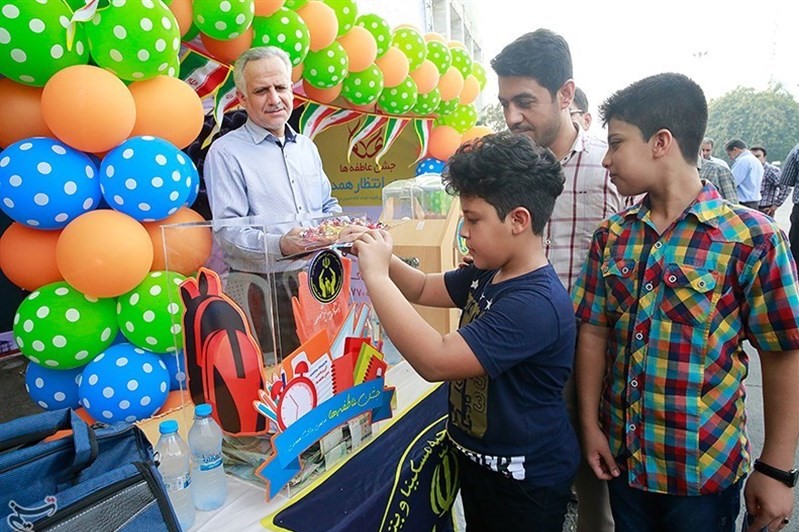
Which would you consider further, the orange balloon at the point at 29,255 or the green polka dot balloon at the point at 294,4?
the green polka dot balloon at the point at 294,4

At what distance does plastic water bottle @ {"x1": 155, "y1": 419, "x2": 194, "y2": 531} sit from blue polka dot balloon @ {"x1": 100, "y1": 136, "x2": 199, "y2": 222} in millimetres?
1018

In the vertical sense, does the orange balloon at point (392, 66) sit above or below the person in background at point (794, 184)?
above

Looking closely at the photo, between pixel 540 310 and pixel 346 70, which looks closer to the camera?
pixel 540 310

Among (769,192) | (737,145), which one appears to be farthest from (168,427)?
(769,192)

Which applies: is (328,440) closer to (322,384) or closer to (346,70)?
(322,384)

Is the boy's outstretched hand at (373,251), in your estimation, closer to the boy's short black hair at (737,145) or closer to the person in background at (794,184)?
the person in background at (794,184)

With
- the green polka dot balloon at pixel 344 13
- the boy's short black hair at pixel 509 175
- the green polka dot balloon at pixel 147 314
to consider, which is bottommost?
the green polka dot balloon at pixel 147 314

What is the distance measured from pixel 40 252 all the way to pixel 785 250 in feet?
7.23

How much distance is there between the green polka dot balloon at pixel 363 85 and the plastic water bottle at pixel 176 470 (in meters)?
3.14

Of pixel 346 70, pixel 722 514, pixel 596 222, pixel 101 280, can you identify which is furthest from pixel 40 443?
pixel 346 70

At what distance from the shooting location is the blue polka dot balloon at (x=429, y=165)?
4.96 meters

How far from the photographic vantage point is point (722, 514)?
3.74 ft

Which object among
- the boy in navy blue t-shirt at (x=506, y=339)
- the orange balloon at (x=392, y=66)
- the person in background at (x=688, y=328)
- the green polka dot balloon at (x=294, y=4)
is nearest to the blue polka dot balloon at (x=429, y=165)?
the orange balloon at (x=392, y=66)

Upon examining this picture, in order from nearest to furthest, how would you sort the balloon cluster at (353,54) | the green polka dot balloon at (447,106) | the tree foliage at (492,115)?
the balloon cluster at (353,54)
the green polka dot balloon at (447,106)
the tree foliage at (492,115)
